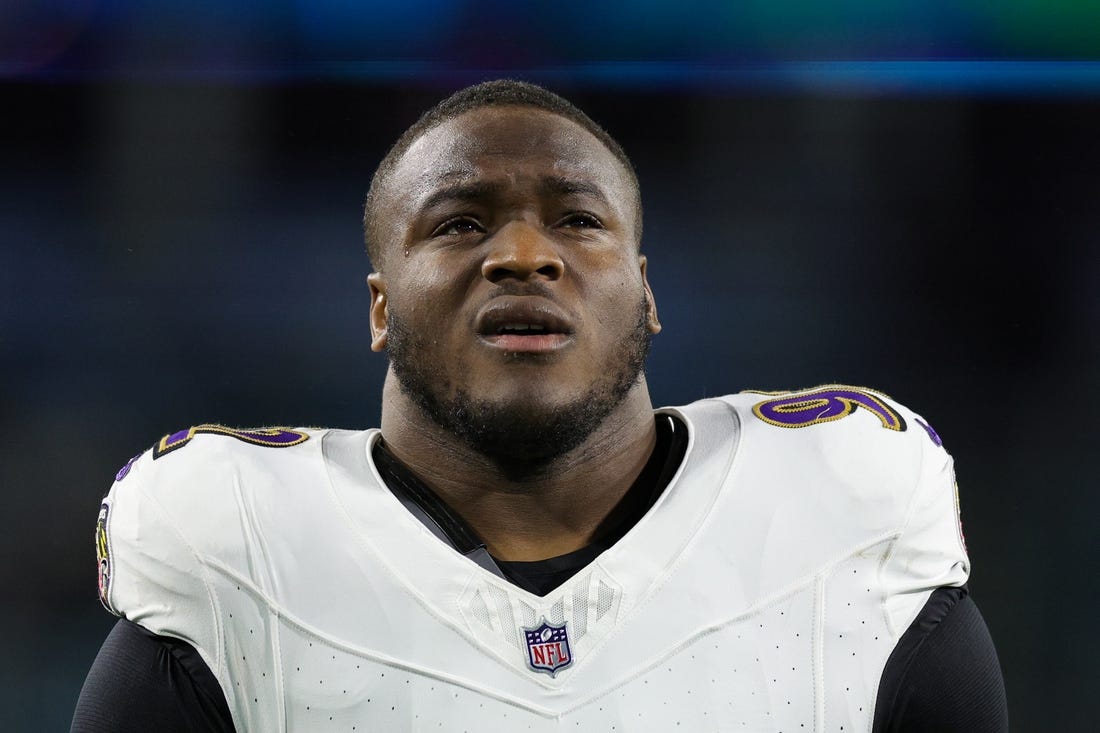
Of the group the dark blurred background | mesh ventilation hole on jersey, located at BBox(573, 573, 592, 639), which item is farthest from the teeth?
the dark blurred background

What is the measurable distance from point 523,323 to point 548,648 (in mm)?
291

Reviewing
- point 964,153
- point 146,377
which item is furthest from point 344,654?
point 964,153

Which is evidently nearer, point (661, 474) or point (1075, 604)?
point (661, 474)

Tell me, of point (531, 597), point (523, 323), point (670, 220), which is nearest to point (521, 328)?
point (523, 323)

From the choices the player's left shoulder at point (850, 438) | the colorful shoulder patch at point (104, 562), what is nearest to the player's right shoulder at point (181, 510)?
the colorful shoulder patch at point (104, 562)

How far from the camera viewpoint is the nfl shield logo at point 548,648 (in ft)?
3.48

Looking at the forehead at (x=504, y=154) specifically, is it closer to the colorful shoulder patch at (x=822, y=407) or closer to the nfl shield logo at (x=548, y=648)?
the colorful shoulder patch at (x=822, y=407)

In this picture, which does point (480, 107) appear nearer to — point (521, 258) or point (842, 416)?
point (521, 258)

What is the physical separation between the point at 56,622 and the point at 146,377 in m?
0.38

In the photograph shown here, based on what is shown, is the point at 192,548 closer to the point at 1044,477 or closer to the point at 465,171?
the point at 465,171

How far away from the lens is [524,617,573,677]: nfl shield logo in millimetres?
1061

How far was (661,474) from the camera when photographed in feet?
3.98

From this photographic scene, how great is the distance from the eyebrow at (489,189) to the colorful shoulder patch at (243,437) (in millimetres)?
266

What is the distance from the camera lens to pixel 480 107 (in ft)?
4.04
